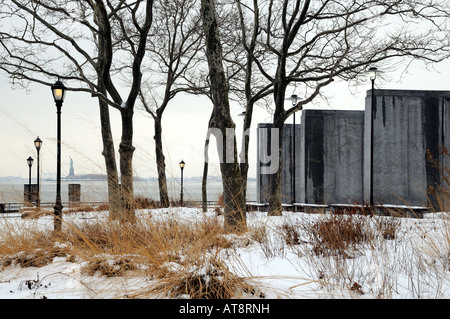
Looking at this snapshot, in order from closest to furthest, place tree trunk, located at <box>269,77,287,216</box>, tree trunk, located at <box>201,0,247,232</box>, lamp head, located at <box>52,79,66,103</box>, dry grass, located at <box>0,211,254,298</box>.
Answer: dry grass, located at <box>0,211,254,298</box> < tree trunk, located at <box>201,0,247,232</box> < lamp head, located at <box>52,79,66,103</box> < tree trunk, located at <box>269,77,287,216</box>

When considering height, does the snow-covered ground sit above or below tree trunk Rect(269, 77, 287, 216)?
below

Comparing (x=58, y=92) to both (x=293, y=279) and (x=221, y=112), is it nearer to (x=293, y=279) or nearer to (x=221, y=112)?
(x=221, y=112)

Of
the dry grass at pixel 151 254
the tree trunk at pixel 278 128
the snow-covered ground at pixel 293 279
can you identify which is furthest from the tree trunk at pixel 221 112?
the tree trunk at pixel 278 128

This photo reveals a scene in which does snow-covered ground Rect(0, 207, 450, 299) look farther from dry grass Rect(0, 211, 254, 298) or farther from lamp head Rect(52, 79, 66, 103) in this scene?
lamp head Rect(52, 79, 66, 103)

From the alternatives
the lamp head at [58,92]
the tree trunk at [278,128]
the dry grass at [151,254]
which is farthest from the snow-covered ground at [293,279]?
the tree trunk at [278,128]

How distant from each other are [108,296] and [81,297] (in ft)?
0.85

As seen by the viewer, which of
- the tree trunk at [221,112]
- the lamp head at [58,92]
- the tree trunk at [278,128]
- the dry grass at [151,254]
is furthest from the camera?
the tree trunk at [278,128]

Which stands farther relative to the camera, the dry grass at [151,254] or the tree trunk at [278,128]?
the tree trunk at [278,128]

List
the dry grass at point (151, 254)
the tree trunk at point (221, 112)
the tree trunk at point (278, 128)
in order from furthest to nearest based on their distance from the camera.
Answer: the tree trunk at point (278, 128) → the tree trunk at point (221, 112) → the dry grass at point (151, 254)

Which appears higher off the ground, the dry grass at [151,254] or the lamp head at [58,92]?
the lamp head at [58,92]

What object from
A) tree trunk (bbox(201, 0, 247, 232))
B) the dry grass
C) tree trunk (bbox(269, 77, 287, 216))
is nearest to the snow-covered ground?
the dry grass

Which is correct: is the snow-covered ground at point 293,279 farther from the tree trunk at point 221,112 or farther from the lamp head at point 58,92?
the lamp head at point 58,92

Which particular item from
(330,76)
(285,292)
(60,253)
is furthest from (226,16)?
(285,292)
